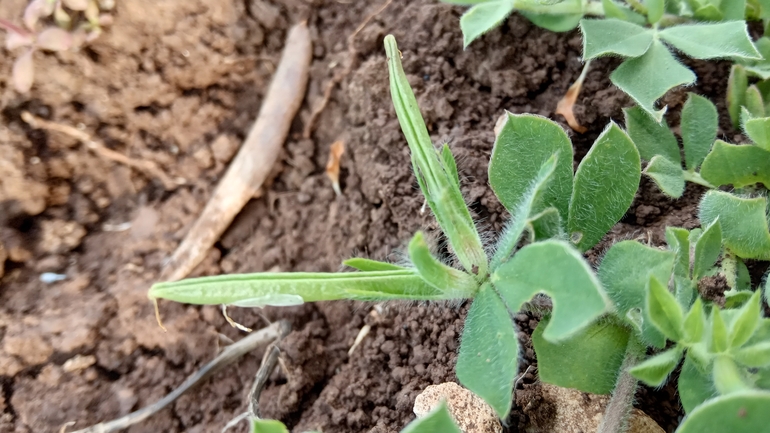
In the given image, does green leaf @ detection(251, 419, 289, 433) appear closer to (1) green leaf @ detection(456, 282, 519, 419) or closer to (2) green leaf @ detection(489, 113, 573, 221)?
(1) green leaf @ detection(456, 282, 519, 419)

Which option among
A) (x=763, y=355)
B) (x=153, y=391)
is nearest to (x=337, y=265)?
(x=153, y=391)

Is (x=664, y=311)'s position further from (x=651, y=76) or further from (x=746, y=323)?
(x=651, y=76)

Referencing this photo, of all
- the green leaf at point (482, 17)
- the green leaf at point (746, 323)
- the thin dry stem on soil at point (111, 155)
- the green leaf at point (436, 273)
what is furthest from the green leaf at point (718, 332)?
the thin dry stem on soil at point (111, 155)

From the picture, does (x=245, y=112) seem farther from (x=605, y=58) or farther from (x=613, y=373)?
(x=613, y=373)

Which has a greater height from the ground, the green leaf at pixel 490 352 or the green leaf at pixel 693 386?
the green leaf at pixel 490 352

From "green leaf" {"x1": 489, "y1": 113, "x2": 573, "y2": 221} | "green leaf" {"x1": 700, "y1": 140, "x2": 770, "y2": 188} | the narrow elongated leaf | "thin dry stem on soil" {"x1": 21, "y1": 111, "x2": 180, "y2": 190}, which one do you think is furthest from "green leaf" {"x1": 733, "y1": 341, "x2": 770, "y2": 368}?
"thin dry stem on soil" {"x1": 21, "y1": 111, "x2": 180, "y2": 190}

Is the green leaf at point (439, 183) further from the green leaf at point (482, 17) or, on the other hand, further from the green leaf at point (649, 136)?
the green leaf at point (649, 136)
